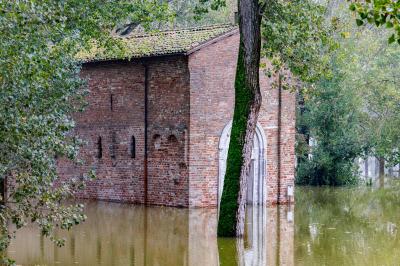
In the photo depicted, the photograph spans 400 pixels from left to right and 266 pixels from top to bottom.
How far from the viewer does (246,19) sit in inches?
840

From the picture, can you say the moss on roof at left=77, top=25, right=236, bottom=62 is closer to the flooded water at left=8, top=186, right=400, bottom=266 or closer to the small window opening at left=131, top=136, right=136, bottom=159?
the small window opening at left=131, top=136, right=136, bottom=159

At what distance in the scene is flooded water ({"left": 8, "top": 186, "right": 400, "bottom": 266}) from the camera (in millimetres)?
19266

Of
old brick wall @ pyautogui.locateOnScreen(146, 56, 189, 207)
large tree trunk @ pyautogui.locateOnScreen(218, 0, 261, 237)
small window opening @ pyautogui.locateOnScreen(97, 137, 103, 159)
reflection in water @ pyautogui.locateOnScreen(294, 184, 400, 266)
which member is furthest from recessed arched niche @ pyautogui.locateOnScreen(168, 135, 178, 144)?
large tree trunk @ pyautogui.locateOnScreen(218, 0, 261, 237)

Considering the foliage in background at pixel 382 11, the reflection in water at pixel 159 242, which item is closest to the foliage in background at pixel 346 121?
the reflection in water at pixel 159 242

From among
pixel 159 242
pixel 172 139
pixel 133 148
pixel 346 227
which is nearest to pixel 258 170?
pixel 172 139

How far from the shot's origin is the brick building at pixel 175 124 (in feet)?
101

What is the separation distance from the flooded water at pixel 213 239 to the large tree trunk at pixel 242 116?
726 millimetres

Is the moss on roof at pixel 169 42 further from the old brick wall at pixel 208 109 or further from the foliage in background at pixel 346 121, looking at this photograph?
the foliage in background at pixel 346 121

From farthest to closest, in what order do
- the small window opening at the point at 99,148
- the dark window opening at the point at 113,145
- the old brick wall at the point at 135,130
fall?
the small window opening at the point at 99,148 → the dark window opening at the point at 113,145 → the old brick wall at the point at 135,130

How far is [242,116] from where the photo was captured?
71.2 ft

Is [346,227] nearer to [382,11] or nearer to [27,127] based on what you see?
Answer: [27,127]

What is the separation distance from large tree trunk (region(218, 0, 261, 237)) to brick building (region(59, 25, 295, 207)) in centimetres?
877

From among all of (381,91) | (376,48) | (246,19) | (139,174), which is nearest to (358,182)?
(381,91)

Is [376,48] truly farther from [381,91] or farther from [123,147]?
[123,147]
